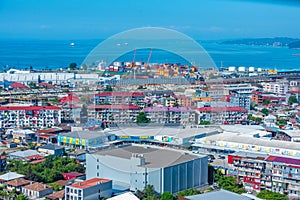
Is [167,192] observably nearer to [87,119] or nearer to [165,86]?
[87,119]

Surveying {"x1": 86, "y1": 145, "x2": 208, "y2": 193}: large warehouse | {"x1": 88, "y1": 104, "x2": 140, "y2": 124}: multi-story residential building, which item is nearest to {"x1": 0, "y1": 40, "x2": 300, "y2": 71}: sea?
{"x1": 88, "y1": 104, "x2": 140, "y2": 124}: multi-story residential building

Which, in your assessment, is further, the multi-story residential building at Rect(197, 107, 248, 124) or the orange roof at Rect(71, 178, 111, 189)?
the multi-story residential building at Rect(197, 107, 248, 124)

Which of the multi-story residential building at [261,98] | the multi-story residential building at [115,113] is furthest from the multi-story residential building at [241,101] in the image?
the multi-story residential building at [115,113]

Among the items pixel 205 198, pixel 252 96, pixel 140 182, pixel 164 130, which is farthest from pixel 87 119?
pixel 252 96

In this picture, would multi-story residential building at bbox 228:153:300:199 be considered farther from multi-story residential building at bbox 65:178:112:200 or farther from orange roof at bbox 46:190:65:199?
orange roof at bbox 46:190:65:199

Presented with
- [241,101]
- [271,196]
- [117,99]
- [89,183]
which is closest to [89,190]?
[89,183]

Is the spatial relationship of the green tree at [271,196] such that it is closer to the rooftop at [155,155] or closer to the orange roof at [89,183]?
the rooftop at [155,155]
